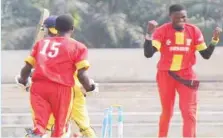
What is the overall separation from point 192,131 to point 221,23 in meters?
14.8

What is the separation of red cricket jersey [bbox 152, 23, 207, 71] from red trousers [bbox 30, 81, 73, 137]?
1.45 meters

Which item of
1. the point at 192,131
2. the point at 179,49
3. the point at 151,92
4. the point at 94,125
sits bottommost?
the point at 151,92

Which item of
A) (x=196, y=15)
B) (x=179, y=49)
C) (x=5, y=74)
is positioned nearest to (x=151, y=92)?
(x=5, y=74)

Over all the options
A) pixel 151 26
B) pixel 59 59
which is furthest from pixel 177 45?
pixel 59 59

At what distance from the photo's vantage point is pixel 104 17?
915 inches

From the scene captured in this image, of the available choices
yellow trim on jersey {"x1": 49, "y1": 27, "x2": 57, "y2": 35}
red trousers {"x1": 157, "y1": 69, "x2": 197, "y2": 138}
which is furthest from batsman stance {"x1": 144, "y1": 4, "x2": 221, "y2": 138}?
yellow trim on jersey {"x1": 49, "y1": 27, "x2": 57, "y2": 35}

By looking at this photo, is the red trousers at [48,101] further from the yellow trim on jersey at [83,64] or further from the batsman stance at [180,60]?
the batsman stance at [180,60]

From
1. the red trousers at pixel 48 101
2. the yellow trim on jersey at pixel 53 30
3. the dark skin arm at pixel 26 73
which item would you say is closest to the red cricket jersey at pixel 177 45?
the yellow trim on jersey at pixel 53 30

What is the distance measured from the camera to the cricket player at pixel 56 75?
7.20 meters

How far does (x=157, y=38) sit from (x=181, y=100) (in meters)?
0.73

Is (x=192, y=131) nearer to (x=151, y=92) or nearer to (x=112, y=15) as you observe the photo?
(x=151, y=92)

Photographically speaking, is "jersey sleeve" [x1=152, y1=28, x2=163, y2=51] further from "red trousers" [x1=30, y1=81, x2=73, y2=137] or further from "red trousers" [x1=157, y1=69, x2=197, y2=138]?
"red trousers" [x1=30, y1=81, x2=73, y2=137]

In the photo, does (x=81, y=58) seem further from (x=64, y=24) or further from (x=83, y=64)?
(x=64, y=24)

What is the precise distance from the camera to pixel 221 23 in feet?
74.7
